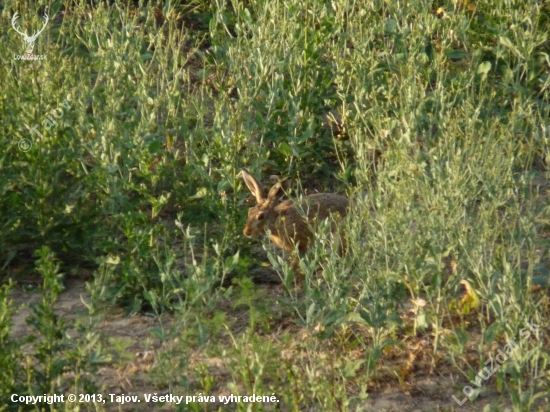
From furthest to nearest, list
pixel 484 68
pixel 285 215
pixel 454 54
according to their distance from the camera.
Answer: pixel 454 54
pixel 484 68
pixel 285 215

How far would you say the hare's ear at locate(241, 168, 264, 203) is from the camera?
5.30 m

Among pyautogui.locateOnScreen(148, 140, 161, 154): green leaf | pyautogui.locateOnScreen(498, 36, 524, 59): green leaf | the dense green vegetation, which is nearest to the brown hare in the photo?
the dense green vegetation

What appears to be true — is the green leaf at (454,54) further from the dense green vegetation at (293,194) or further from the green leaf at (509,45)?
Result: the green leaf at (509,45)

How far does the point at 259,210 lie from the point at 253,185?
15 centimetres

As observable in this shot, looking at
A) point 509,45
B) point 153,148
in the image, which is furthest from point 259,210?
point 509,45

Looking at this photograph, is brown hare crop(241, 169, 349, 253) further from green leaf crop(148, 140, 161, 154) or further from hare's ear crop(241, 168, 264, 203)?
green leaf crop(148, 140, 161, 154)

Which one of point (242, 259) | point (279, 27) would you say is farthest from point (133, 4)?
point (242, 259)

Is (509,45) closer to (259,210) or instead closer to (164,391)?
(259,210)

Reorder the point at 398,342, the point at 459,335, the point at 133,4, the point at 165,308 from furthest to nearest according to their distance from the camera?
the point at 133,4 → the point at 165,308 → the point at 398,342 → the point at 459,335

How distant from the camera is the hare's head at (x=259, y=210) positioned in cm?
520

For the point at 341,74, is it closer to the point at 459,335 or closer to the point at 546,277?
the point at 546,277

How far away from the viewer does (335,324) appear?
426 centimetres

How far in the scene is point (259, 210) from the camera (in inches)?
207

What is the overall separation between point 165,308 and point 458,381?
4.48ft
